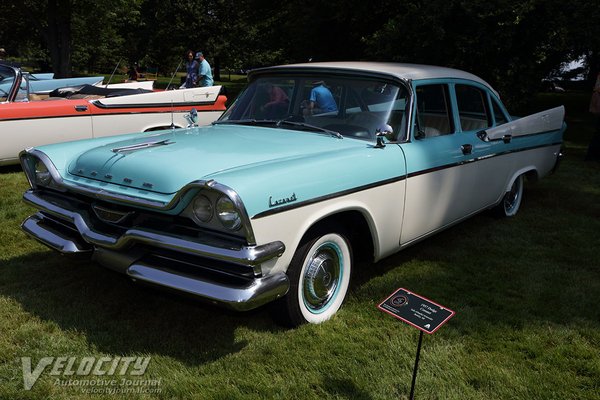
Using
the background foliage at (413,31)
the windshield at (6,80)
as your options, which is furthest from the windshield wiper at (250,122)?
the background foliage at (413,31)

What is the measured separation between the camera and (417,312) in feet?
7.82

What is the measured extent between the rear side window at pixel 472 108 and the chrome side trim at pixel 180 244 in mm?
2618

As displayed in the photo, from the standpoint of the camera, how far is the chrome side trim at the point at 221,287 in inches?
99.7

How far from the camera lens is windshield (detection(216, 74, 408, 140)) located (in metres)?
3.67

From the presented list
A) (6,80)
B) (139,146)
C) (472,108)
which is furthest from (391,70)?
(6,80)

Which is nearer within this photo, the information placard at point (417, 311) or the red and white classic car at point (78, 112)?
the information placard at point (417, 311)

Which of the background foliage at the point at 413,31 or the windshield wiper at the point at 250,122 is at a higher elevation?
the background foliage at the point at 413,31

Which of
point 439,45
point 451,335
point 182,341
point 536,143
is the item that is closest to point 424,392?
point 451,335

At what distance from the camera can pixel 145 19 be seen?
3709 centimetres

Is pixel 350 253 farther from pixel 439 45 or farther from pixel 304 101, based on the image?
pixel 439 45

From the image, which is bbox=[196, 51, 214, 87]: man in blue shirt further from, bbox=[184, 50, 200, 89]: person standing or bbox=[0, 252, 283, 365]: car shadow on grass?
bbox=[0, 252, 283, 365]: car shadow on grass

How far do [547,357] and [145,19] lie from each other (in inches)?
1533

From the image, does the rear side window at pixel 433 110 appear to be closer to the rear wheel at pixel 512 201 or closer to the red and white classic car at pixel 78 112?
the rear wheel at pixel 512 201

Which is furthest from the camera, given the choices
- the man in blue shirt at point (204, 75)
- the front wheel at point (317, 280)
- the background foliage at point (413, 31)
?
the background foliage at point (413, 31)
